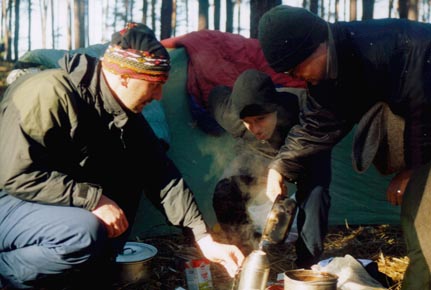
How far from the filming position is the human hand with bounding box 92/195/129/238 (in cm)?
266

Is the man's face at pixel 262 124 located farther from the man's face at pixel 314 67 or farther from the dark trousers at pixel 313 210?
the man's face at pixel 314 67

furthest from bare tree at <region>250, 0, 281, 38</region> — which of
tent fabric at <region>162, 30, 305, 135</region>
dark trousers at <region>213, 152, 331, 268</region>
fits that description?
dark trousers at <region>213, 152, 331, 268</region>

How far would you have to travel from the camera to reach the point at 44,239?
2.62 metres

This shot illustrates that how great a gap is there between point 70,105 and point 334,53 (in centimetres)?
135

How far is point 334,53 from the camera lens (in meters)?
2.65

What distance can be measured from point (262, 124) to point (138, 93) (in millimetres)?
1286

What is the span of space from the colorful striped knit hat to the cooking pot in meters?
1.23

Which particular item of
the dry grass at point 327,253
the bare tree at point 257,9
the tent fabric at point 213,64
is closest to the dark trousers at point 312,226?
the dry grass at point 327,253

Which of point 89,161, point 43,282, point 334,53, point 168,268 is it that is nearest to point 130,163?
point 89,161

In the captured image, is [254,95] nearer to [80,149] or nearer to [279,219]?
[279,219]

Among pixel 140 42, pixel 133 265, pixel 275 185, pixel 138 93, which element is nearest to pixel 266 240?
pixel 275 185

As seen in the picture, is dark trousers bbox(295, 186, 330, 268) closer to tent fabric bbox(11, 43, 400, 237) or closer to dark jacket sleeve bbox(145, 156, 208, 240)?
dark jacket sleeve bbox(145, 156, 208, 240)

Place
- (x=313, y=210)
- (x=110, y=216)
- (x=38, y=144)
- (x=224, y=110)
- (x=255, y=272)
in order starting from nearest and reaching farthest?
(x=255, y=272) < (x=38, y=144) < (x=110, y=216) < (x=313, y=210) < (x=224, y=110)

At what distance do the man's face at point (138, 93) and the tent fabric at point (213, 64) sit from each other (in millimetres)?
1629
